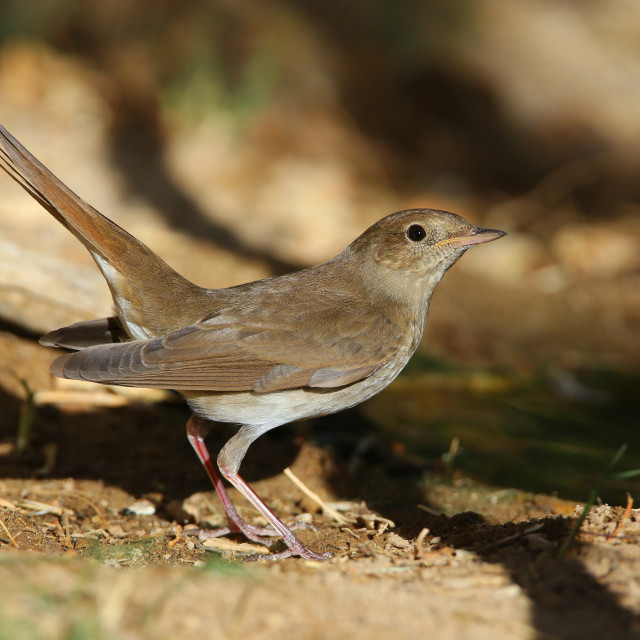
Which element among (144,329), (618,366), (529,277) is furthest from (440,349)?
(144,329)

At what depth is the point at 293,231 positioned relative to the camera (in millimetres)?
9516

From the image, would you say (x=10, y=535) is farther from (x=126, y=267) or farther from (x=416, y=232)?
(x=416, y=232)

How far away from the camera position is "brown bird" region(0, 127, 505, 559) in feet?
14.2

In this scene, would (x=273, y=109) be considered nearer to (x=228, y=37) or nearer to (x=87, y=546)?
(x=228, y=37)

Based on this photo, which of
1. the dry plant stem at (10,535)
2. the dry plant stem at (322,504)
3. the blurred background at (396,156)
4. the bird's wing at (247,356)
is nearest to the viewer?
the dry plant stem at (10,535)

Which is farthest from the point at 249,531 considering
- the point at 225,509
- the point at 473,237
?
the point at 473,237

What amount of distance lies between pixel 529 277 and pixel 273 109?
14.1ft

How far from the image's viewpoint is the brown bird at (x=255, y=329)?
4336 millimetres

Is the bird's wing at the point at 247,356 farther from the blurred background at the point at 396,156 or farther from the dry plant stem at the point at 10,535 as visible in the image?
the blurred background at the point at 396,156

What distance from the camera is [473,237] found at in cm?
475

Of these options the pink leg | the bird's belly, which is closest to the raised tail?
the bird's belly

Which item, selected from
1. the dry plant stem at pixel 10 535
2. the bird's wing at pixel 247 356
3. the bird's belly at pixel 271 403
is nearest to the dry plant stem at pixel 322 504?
the bird's belly at pixel 271 403

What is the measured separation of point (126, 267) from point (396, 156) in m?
7.22

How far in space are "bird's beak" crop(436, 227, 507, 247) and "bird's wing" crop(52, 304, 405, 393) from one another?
64cm
